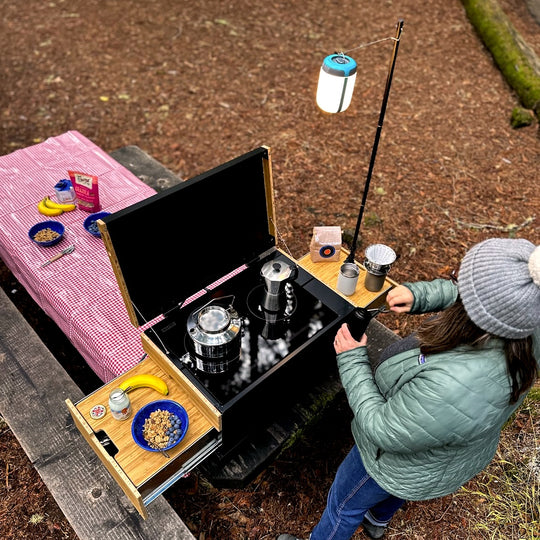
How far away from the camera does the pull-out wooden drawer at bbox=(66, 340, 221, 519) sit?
2.06 meters

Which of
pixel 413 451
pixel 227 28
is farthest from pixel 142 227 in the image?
pixel 227 28

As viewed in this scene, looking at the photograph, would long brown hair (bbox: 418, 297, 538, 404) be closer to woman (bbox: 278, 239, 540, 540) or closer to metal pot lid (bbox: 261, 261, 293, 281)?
woman (bbox: 278, 239, 540, 540)

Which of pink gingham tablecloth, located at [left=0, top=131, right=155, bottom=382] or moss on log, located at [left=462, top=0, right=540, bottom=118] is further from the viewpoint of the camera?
moss on log, located at [left=462, top=0, right=540, bottom=118]

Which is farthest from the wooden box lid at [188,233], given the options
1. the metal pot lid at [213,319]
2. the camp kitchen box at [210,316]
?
the metal pot lid at [213,319]

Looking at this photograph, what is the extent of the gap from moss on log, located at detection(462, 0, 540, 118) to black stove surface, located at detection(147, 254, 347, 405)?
17.9ft

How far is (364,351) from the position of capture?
2.04 metres

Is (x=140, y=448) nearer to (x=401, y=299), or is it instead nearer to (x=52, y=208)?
(x=401, y=299)

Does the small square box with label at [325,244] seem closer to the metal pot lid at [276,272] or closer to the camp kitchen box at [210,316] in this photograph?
the camp kitchen box at [210,316]

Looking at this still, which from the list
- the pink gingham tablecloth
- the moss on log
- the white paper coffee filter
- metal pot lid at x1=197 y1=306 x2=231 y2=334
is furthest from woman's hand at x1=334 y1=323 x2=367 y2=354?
the moss on log

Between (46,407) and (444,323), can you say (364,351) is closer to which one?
(444,323)

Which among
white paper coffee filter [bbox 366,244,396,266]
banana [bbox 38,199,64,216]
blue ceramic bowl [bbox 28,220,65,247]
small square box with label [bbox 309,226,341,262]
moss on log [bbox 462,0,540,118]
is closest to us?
white paper coffee filter [bbox 366,244,396,266]

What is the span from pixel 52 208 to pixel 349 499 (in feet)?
9.61

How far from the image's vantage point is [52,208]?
3.46m

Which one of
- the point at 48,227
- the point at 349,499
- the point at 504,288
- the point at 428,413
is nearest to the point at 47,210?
the point at 48,227
